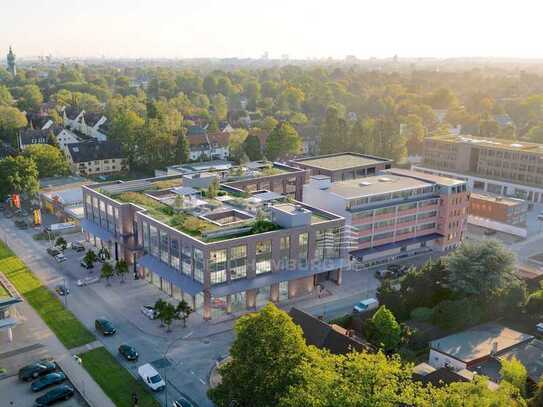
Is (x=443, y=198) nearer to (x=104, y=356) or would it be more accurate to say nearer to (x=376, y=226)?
(x=376, y=226)

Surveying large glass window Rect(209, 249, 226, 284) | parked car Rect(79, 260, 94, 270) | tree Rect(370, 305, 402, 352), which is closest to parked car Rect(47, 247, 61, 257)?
parked car Rect(79, 260, 94, 270)

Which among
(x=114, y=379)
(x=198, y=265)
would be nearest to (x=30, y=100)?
(x=198, y=265)

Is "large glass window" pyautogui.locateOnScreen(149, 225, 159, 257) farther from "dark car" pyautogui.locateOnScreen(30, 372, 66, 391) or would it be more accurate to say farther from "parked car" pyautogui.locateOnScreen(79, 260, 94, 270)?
"dark car" pyautogui.locateOnScreen(30, 372, 66, 391)

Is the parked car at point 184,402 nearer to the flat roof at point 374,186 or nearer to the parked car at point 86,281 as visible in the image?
the parked car at point 86,281

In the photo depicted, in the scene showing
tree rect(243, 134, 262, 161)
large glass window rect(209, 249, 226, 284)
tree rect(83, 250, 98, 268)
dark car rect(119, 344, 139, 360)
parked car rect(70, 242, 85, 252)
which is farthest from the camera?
tree rect(243, 134, 262, 161)

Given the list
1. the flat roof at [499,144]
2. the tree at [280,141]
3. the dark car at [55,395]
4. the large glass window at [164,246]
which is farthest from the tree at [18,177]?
the flat roof at [499,144]

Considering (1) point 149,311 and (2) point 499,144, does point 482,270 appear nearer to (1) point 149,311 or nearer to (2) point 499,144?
(1) point 149,311

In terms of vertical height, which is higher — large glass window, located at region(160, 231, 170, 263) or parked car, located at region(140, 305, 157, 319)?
large glass window, located at region(160, 231, 170, 263)

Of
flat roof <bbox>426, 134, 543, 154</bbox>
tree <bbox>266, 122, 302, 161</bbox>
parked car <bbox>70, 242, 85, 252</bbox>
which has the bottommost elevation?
parked car <bbox>70, 242, 85, 252</bbox>
